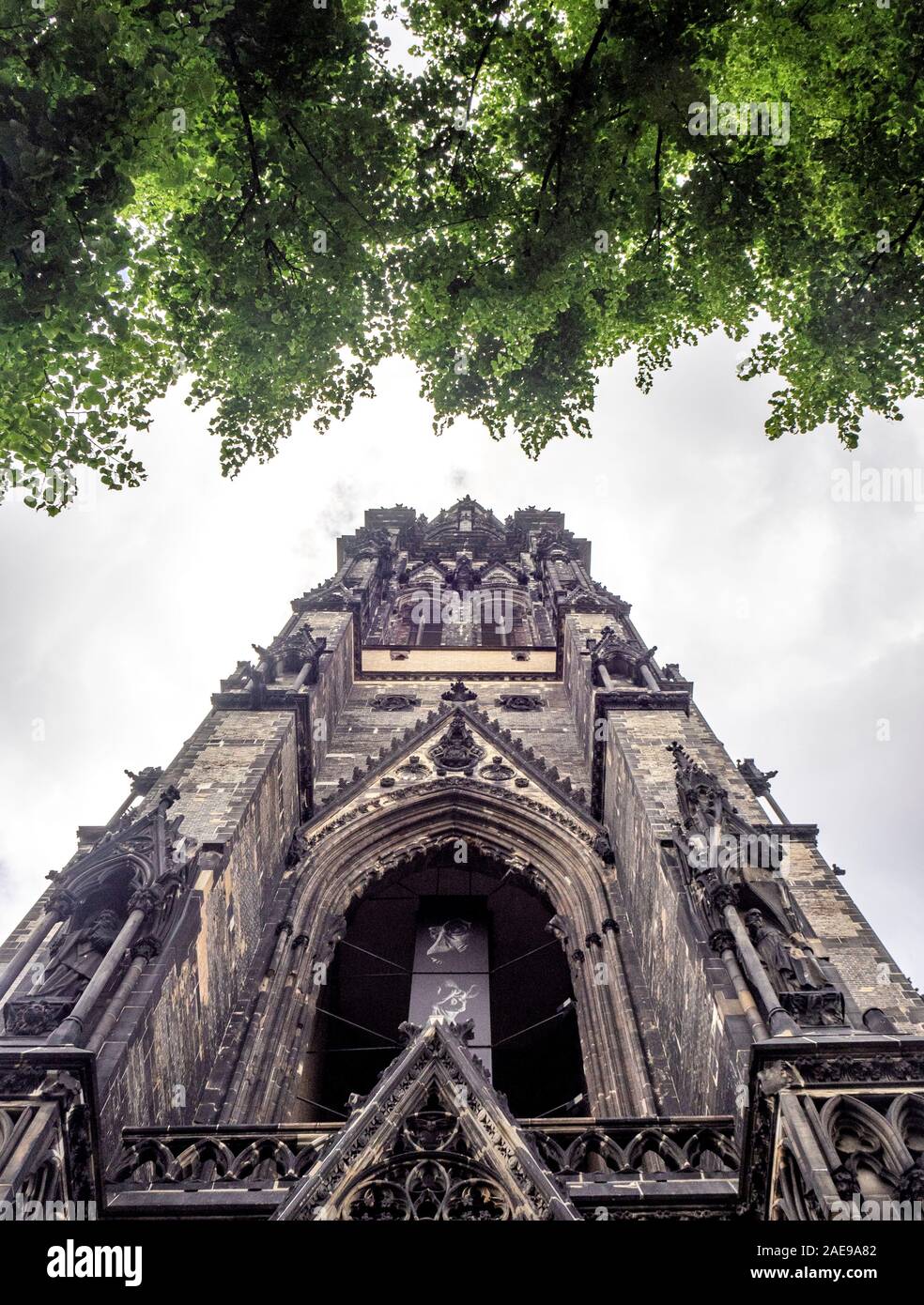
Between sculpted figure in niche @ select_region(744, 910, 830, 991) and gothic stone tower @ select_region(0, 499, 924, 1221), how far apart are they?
29 millimetres

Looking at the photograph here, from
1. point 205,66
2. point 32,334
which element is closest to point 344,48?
point 205,66

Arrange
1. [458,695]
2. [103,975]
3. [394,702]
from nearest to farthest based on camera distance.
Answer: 1. [103,975]
2. [458,695]
3. [394,702]

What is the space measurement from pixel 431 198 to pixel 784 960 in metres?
7.09

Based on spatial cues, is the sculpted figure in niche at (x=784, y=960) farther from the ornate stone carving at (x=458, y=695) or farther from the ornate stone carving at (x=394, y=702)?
the ornate stone carving at (x=394, y=702)

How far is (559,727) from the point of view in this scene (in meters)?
17.5

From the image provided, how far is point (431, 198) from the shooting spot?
898 cm

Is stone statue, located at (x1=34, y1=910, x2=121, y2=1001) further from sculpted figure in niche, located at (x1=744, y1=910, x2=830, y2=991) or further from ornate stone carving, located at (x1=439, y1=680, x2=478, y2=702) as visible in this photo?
ornate stone carving, located at (x1=439, y1=680, x2=478, y2=702)

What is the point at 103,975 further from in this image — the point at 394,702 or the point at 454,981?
the point at 394,702

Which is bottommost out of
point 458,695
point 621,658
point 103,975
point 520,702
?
point 103,975

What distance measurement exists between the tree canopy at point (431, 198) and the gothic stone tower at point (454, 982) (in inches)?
144

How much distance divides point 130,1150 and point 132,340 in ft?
18.9

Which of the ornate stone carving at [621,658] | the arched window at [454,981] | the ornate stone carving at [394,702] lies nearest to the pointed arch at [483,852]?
the arched window at [454,981]

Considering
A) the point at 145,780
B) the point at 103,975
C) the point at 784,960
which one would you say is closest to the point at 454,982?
the point at 145,780
